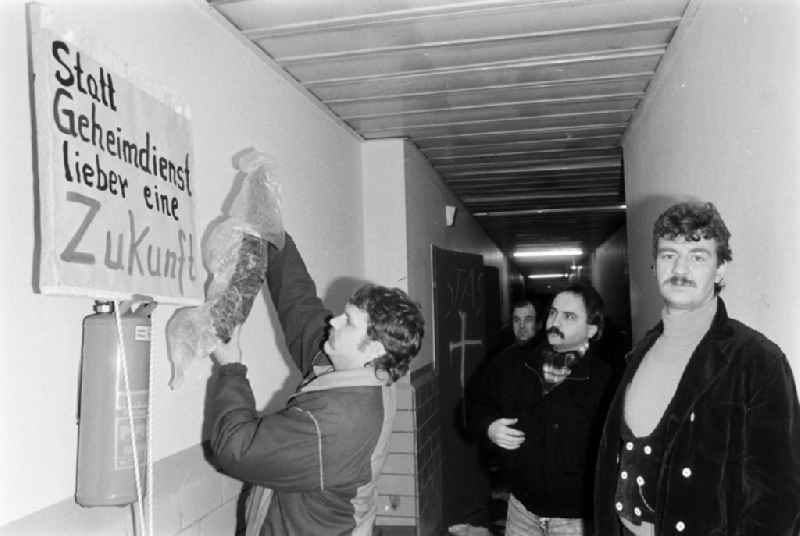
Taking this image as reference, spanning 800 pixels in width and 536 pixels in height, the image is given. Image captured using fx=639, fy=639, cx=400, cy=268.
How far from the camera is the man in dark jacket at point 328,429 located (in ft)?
4.77

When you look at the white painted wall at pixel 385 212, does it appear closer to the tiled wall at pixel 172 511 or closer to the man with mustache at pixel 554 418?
the man with mustache at pixel 554 418

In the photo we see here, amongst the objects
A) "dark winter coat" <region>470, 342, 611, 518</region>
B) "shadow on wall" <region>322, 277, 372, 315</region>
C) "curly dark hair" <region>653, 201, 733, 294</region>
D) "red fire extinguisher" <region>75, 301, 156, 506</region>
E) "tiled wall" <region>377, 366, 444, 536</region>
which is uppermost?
"curly dark hair" <region>653, 201, 733, 294</region>

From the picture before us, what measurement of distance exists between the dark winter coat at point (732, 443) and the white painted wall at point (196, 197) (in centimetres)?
128

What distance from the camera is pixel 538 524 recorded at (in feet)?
7.51

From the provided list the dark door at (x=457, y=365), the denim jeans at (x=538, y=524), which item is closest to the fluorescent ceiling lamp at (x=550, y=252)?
the dark door at (x=457, y=365)

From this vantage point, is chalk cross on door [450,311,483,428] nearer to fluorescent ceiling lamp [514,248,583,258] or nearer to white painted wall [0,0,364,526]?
white painted wall [0,0,364,526]

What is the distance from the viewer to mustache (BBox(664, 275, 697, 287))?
1537 mm

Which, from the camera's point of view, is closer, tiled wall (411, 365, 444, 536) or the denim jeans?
the denim jeans

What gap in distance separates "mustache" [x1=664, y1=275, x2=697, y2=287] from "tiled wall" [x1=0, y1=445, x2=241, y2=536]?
4.46 ft

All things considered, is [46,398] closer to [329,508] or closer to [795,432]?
[329,508]

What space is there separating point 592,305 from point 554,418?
0.45 meters

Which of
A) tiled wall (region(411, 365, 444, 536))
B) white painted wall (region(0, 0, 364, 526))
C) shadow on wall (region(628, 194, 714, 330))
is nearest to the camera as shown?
white painted wall (region(0, 0, 364, 526))

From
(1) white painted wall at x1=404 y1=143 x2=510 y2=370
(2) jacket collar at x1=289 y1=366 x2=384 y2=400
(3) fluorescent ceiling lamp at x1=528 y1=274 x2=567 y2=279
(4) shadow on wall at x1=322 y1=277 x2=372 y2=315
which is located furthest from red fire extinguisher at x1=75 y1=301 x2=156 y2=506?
(3) fluorescent ceiling lamp at x1=528 y1=274 x2=567 y2=279

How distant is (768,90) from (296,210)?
5.65 ft
